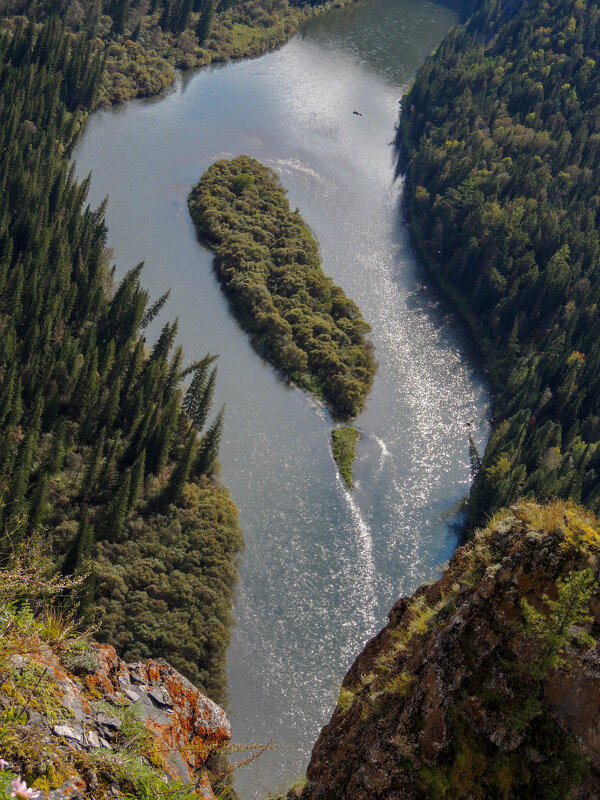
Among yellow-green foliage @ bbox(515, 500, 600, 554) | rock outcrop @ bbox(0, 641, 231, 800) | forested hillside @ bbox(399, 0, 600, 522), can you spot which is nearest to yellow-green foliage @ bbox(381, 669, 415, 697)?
rock outcrop @ bbox(0, 641, 231, 800)

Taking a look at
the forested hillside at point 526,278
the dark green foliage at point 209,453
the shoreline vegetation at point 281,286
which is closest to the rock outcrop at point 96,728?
the dark green foliage at point 209,453

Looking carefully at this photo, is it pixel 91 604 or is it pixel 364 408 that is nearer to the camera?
pixel 91 604

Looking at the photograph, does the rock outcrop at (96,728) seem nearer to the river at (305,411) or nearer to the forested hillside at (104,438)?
the forested hillside at (104,438)

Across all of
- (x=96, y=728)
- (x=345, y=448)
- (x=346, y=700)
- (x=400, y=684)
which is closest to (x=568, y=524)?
(x=400, y=684)

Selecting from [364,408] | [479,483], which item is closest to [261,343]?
[364,408]

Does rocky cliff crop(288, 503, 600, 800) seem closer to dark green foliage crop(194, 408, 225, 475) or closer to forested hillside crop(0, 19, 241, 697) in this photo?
forested hillside crop(0, 19, 241, 697)

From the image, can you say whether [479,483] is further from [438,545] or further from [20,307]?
Answer: [20,307]

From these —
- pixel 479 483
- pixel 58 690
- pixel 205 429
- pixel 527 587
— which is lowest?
pixel 205 429
